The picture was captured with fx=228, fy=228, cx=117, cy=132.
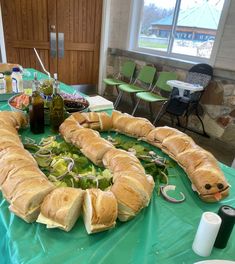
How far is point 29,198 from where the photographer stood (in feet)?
2.17

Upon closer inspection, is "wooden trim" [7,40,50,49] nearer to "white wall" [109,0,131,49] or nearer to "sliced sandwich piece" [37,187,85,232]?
"white wall" [109,0,131,49]

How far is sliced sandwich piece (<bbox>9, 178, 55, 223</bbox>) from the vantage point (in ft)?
2.17

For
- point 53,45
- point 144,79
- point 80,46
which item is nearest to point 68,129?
point 144,79

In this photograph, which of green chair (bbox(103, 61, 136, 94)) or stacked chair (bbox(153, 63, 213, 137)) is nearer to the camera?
stacked chair (bbox(153, 63, 213, 137))

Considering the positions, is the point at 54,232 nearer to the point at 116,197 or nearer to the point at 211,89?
the point at 116,197

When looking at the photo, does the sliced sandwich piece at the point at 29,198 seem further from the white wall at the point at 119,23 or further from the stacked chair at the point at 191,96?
the white wall at the point at 119,23

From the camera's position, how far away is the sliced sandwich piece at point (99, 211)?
63cm

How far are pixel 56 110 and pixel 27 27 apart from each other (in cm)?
300

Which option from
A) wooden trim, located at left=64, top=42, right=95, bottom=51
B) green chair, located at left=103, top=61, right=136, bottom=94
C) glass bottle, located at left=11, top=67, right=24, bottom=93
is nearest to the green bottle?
glass bottle, located at left=11, top=67, right=24, bottom=93

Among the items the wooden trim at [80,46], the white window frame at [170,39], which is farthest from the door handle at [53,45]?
the white window frame at [170,39]

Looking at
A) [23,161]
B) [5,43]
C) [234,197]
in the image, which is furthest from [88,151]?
[5,43]

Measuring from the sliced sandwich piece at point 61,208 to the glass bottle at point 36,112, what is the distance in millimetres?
575

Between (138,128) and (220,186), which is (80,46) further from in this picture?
(220,186)

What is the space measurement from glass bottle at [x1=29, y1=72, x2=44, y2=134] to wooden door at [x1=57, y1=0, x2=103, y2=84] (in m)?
3.10
